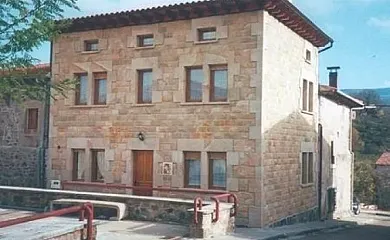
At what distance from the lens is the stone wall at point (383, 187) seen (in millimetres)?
29062

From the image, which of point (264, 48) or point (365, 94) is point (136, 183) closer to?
point (264, 48)

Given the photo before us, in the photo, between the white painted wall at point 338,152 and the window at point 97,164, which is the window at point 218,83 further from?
the white painted wall at point 338,152

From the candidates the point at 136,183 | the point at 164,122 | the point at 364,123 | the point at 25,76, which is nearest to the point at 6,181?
the point at 136,183

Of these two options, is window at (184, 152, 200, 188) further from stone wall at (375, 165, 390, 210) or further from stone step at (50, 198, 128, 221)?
stone wall at (375, 165, 390, 210)

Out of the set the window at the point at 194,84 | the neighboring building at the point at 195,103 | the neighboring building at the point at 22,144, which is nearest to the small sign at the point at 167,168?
the neighboring building at the point at 195,103

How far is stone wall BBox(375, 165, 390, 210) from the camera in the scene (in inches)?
1144

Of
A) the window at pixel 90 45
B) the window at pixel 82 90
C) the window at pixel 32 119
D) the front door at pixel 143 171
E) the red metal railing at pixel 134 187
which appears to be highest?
the window at pixel 90 45

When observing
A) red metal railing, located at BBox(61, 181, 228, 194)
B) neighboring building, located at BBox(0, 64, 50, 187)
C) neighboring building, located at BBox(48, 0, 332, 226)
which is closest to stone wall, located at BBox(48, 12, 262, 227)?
neighboring building, located at BBox(48, 0, 332, 226)

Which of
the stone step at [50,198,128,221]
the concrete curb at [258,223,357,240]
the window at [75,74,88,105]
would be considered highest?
the window at [75,74,88,105]

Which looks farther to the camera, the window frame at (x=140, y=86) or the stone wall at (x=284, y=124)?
the window frame at (x=140, y=86)

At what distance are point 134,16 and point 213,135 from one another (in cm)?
431

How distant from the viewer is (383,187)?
29266mm

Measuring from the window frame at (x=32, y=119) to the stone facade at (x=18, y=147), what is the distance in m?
0.10

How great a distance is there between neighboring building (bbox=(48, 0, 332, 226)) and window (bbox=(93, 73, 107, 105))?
0.10ft
